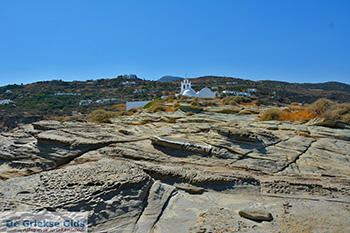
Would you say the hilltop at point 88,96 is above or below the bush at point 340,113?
above

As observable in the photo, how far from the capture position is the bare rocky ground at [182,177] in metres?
4.77

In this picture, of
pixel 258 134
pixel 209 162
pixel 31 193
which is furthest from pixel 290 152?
pixel 31 193

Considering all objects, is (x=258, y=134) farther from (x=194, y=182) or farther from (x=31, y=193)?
(x=31, y=193)

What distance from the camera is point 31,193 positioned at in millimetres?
4961

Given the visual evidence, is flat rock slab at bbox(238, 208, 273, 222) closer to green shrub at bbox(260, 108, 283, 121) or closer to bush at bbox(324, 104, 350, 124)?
green shrub at bbox(260, 108, 283, 121)

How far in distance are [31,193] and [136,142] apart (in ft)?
15.5

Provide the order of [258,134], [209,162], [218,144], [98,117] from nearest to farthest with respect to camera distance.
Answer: [209,162] → [218,144] → [258,134] → [98,117]

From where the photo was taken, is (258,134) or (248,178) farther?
(258,134)

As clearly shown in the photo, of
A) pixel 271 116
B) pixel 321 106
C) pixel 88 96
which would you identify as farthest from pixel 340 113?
pixel 88 96

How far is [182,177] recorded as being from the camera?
6820mm

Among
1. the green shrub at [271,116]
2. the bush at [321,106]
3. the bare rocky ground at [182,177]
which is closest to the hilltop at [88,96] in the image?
the bush at [321,106]

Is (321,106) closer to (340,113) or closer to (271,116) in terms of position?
(340,113)

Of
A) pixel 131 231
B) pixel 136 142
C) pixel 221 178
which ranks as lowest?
pixel 131 231

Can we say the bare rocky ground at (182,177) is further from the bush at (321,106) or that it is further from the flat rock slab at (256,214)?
the bush at (321,106)
